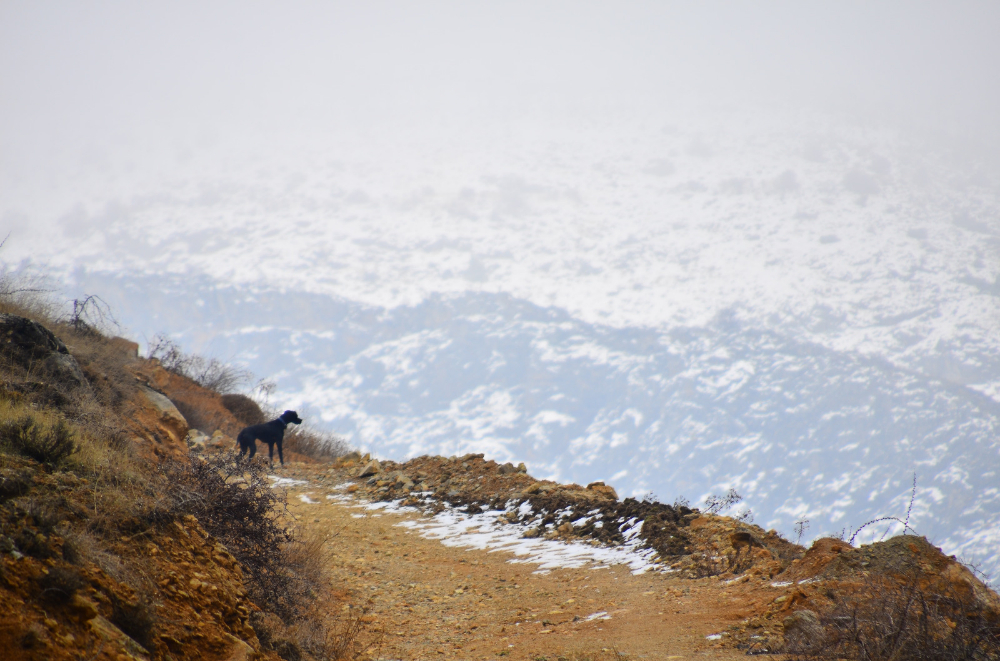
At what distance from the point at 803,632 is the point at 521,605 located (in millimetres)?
3214

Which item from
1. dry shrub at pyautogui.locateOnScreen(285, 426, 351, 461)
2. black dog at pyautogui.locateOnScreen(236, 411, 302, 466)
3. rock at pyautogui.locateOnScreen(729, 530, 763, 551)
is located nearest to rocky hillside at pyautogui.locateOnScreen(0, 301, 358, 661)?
rock at pyautogui.locateOnScreen(729, 530, 763, 551)

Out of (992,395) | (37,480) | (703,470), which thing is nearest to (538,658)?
(37,480)

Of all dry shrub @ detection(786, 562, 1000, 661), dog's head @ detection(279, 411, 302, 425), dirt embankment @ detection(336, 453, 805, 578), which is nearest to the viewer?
dry shrub @ detection(786, 562, 1000, 661)

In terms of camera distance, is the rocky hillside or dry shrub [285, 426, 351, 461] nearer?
the rocky hillside

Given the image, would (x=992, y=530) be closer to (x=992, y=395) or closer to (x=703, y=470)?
(x=703, y=470)

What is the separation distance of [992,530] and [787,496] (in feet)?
176

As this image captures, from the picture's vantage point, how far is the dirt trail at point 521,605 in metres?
4.98

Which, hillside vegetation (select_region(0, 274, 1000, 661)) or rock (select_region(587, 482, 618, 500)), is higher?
rock (select_region(587, 482, 618, 500))

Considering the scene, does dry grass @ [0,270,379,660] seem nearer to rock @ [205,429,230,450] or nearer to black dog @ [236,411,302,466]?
black dog @ [236,411,302,466]

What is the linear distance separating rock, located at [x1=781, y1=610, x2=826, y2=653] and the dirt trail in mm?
396

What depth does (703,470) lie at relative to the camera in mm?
170375

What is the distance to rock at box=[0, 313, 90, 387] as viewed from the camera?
6426mm

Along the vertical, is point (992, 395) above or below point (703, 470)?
above

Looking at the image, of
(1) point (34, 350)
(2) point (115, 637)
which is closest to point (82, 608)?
(2) point (115, 637)
